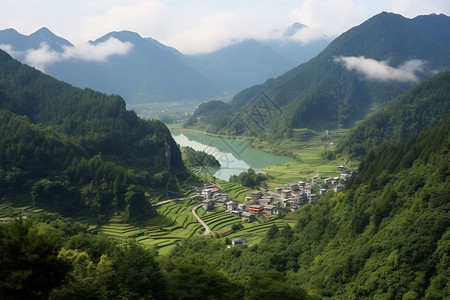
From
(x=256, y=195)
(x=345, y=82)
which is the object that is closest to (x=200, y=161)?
(x=256, y=195)

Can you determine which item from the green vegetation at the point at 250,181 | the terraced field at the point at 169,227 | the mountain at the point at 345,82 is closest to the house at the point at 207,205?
the terraced field at the point at 169,227

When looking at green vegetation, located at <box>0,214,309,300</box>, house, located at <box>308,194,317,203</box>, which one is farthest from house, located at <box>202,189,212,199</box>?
green vegetation, located at <box>0,214,309,300</box>

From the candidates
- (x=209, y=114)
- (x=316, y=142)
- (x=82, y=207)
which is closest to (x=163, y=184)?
(x=82, y=207)

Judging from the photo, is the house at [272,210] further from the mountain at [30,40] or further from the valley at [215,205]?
the mountain at [30,40]

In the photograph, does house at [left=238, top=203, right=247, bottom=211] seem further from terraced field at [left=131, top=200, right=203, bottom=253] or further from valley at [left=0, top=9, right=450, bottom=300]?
terraced field at [left=131, top=200, right=203, bottom=253]

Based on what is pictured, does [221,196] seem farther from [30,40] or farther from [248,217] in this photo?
[30,40]
